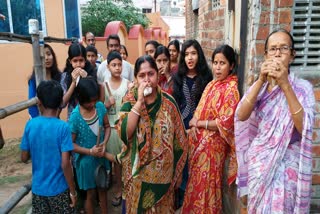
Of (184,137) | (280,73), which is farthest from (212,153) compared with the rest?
(280,73)

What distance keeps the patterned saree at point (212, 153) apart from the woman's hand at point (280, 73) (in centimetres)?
81

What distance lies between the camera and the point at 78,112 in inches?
109

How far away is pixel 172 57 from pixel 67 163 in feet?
7.23

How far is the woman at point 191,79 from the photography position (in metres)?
2.97

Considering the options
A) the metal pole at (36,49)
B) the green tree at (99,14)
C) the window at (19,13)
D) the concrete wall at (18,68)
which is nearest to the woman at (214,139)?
the metal pole at (36,49)

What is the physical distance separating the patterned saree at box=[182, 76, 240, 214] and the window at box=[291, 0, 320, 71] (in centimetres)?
52

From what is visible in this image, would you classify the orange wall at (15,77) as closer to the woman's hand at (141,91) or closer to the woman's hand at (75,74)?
the woman's hand at (75,74)

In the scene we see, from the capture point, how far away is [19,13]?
636 centimetres

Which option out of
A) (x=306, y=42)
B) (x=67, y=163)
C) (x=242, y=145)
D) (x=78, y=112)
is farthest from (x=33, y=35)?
(x=306, y=42)

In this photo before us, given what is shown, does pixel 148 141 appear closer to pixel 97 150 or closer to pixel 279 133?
pixel 97 150

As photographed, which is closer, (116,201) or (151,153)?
(151,153)

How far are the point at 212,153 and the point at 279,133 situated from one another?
875mm

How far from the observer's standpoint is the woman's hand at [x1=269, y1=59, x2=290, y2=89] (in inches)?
61.1

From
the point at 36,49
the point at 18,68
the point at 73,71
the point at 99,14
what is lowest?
the point at 18,68
